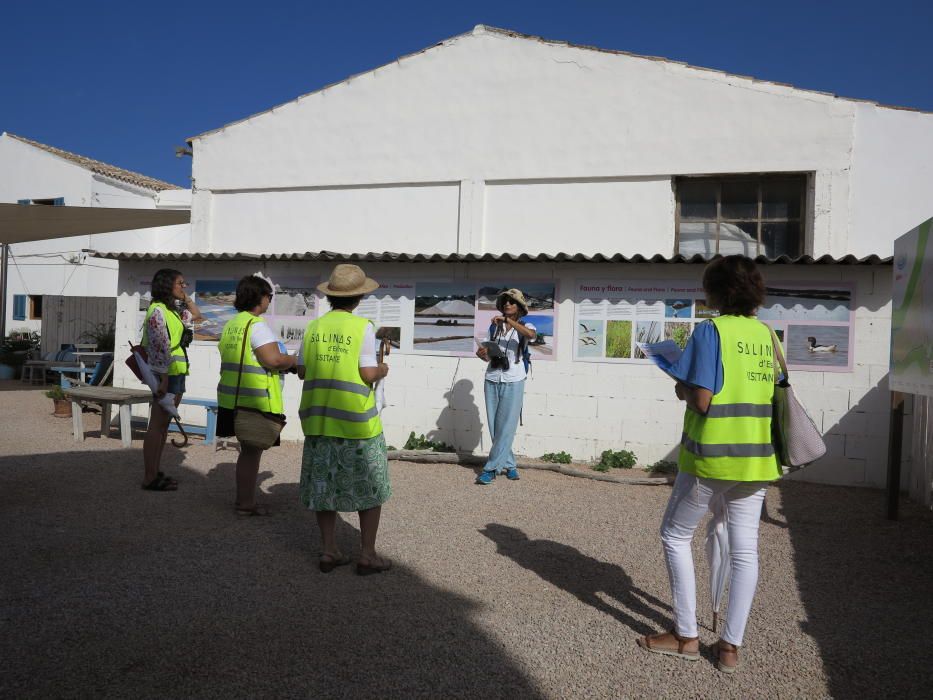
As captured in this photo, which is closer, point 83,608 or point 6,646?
point 6,646

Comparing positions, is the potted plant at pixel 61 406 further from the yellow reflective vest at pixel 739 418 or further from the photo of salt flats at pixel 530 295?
the yellow reflective vest at pixel 739 418

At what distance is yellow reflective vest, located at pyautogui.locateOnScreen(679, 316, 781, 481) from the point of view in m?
2.99

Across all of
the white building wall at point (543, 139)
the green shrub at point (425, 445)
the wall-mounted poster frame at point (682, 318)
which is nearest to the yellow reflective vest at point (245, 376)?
the green shrub at point (425, 445)

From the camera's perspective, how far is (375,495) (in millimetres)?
4121

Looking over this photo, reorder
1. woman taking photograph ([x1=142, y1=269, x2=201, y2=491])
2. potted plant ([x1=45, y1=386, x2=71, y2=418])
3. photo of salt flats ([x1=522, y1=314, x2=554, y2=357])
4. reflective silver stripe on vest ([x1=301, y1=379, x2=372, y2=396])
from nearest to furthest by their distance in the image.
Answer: reflective silver stripe on vest ([x1=301, y1=379, x2=372, y2=396]) < woman taking photograph ([x1=142, y1=269, x2=201, y2=491]) < photo of salt flats ([x1=522, y1=314, x2=554, y2=357]) < potted plant ([x1=45, y1=386, x2=71, y2=418])

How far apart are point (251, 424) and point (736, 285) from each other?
11.4 feet

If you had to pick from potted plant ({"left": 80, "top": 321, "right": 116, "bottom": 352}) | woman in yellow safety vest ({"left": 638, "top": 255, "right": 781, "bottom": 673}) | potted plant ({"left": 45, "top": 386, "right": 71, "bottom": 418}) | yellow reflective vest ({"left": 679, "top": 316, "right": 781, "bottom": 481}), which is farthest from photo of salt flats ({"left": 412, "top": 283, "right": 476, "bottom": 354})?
potted plant ({"left": 80, "top": 321, "right": 116, "bottom": 352})

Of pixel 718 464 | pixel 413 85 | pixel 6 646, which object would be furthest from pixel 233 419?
pixel 413 85

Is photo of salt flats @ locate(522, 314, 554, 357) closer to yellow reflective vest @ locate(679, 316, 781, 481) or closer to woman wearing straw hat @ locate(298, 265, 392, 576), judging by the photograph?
woman wearing straw hat @ locate(298, 265, 392, 576)

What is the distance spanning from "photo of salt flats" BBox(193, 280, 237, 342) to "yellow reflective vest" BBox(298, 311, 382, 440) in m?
6.13

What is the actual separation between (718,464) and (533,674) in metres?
1.23

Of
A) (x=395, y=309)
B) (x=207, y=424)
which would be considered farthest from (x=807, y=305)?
(x=207, y=424)

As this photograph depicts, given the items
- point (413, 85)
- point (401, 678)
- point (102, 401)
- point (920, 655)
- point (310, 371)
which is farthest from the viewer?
point (413, 85)

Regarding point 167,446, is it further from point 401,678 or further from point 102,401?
point 401,678
